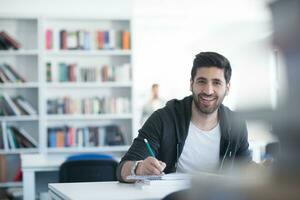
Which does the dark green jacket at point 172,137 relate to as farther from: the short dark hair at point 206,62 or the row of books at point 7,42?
the row of books at point 7,42

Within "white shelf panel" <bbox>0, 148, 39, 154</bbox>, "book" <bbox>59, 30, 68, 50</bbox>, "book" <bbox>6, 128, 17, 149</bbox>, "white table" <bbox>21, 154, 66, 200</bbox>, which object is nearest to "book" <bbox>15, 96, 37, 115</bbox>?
"book" <bbox>6, 128, 17, 149</bbox>

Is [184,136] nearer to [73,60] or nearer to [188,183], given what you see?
[188,183]

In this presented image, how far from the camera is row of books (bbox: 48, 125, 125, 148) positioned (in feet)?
19.4

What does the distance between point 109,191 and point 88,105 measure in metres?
4.34

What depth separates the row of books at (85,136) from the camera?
592 centimetres

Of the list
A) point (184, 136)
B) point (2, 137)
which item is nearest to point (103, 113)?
point (2, 137)

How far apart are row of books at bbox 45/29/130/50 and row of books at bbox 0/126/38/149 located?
0.99 meters

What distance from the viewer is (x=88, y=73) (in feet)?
19.7

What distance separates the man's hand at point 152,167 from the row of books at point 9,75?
4222 mm

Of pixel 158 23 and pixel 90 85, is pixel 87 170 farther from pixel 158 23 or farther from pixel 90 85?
pixel 158 23

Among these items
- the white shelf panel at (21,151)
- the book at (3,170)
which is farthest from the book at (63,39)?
the book at (3,170)

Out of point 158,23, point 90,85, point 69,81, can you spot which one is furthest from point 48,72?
point 158,23

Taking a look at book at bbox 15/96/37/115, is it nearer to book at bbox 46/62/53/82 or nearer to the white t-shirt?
book at bbox 46/62/53/82

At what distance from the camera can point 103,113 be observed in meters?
6.04
